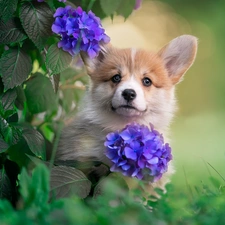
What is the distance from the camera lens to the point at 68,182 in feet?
5.93

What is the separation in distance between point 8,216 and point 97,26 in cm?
100

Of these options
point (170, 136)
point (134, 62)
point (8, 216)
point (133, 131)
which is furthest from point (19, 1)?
point (8, 216)

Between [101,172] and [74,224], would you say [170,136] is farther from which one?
[74,224]

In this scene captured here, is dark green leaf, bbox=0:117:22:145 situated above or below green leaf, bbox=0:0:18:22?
below

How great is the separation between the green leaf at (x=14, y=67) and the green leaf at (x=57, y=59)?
0.09 meters

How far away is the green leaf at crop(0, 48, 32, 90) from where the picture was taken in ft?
6.27

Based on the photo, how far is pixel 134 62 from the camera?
85.5 inches

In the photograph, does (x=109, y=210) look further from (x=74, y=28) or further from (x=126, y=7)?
(x=126, y=7)

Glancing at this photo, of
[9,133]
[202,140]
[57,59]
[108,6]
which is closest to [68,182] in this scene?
[9,133]

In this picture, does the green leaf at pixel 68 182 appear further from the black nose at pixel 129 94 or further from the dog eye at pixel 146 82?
the dog eye at pixel 146 82

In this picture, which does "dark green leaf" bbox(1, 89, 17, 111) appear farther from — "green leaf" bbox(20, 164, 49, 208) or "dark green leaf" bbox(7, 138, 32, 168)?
"green leaf" bbox(20, 164, 49, 208)

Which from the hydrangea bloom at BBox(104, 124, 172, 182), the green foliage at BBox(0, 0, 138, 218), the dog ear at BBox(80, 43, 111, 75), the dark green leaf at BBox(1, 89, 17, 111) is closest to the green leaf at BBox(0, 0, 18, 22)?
the green foliage at BBox(0, 0, 138, 218)

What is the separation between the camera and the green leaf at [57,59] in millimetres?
1910

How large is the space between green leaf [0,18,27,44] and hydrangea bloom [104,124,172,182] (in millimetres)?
446
